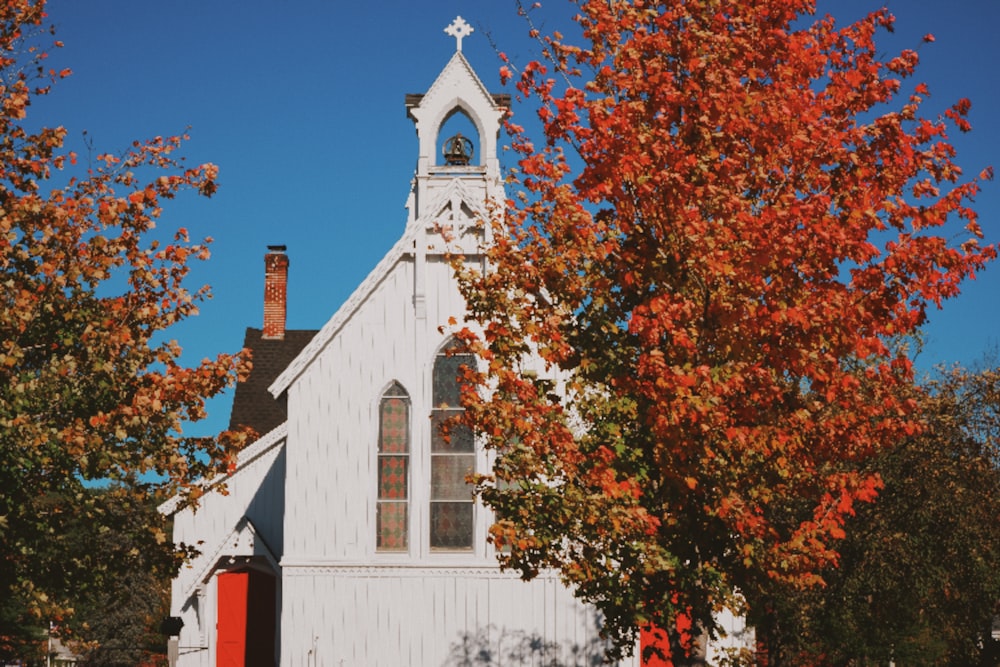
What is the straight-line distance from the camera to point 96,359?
13.1m

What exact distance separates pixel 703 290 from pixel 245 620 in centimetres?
1657

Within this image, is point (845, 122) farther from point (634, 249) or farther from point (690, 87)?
point (634, 249)

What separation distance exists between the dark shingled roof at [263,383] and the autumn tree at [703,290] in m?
17.9

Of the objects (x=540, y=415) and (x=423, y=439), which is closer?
(x=540, y=415)

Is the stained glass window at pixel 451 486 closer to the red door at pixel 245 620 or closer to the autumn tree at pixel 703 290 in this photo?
the red door at pixel 245 620

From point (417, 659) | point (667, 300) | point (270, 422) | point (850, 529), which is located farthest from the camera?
point (270, 422)

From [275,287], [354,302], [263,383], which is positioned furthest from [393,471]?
[275,287]

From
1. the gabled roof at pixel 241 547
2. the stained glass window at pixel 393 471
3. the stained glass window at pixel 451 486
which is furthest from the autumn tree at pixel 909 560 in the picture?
the gabled roof at pixel 241 547

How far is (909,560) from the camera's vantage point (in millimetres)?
19781

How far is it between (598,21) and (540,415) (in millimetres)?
4734

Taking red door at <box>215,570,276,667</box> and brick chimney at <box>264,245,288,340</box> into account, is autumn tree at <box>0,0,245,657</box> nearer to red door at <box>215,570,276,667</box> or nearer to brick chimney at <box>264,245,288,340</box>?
red door at <box>215,570,276,667</box>

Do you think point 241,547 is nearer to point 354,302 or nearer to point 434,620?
point 434,620

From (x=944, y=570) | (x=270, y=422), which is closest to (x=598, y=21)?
(x=944, y=570)

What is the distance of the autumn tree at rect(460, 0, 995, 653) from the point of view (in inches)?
468
